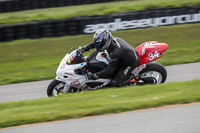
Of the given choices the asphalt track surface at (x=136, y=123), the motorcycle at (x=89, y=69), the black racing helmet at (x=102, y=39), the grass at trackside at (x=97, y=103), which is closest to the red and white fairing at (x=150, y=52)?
the motorcycle at (x=89, y=69)

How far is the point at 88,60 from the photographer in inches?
269

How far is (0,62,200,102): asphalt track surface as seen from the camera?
302 inches

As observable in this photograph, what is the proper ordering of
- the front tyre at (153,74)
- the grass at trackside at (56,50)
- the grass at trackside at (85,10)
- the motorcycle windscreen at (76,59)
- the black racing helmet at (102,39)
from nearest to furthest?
the black racing helmet at (102,39)
the motorcycle windscreen at (76,59)
the front tyre at (153,74)
the grass at trackside at (56,50)
the grass at trackside at (85,10)

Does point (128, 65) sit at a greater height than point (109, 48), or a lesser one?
lesser

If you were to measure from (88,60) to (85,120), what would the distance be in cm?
221

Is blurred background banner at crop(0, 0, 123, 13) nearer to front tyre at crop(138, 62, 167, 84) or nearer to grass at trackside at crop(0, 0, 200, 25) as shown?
grass at trackside at crop(0, 0, 200, 25)

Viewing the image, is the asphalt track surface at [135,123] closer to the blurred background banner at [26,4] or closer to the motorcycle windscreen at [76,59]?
the motorcycle windscreen at [76,59]

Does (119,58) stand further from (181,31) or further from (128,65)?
(181,31)

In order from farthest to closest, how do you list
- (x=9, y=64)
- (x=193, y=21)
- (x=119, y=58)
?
(x=193, y=21), (x=9, y=64), (x=119, y=58)

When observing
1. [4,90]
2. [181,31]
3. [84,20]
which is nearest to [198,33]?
[181,31]

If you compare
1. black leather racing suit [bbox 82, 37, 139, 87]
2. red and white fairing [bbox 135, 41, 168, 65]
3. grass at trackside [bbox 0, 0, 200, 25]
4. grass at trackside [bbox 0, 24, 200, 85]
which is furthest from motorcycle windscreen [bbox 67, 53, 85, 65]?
grass at trackside [bbox 0, 0, 200, 25]

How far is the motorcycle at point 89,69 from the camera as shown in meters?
6.72

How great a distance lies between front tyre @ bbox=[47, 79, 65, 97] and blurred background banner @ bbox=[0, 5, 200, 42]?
6.92 meters

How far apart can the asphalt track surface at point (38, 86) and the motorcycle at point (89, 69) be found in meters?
0.94
